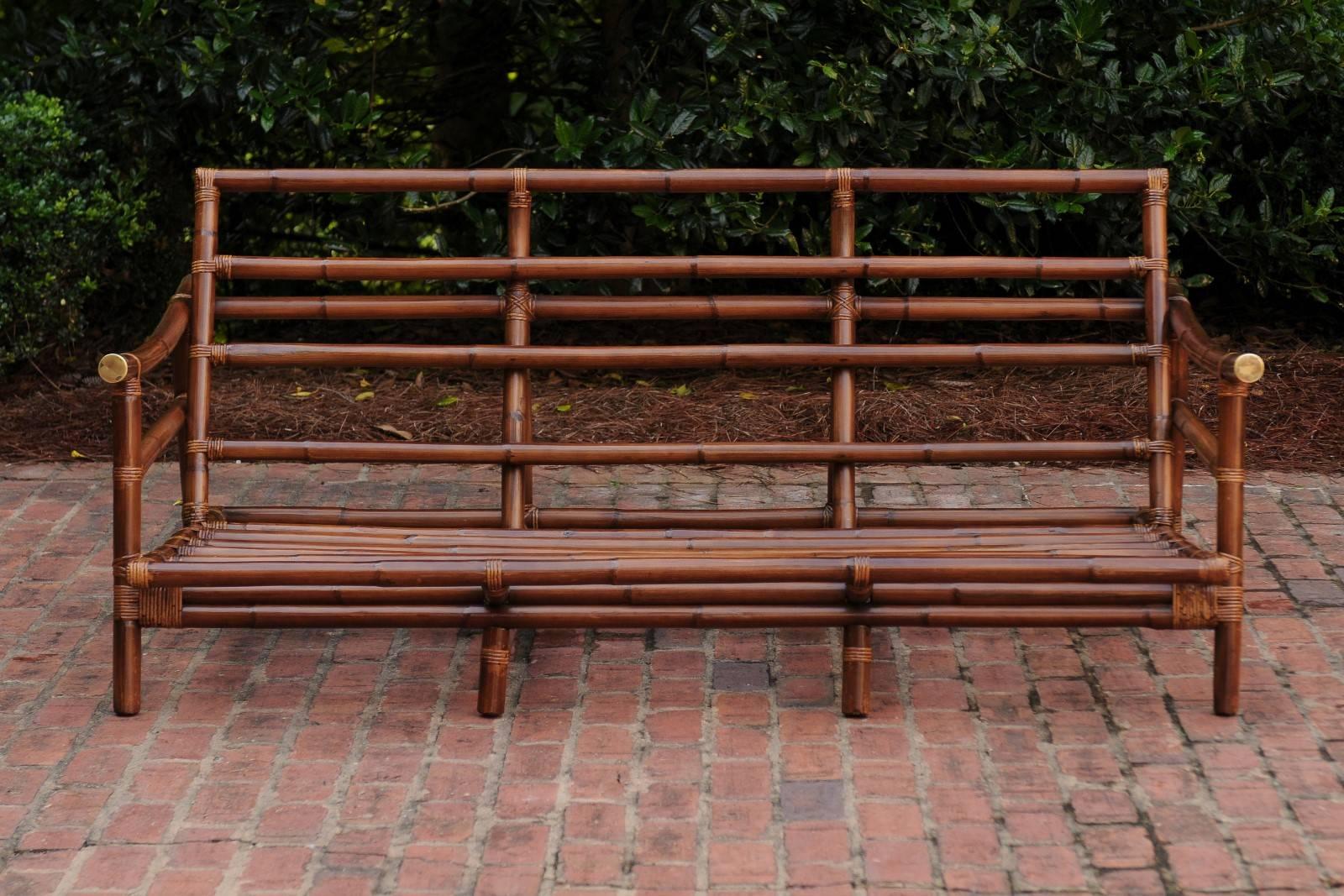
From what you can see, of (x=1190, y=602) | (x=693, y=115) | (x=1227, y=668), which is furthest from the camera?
(x=693, y=115)

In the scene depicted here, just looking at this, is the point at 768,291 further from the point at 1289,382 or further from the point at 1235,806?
the point at 1235,806

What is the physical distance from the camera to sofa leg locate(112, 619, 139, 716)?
3725 millimetres

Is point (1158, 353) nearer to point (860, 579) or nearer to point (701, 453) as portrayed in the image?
point (860, 579)

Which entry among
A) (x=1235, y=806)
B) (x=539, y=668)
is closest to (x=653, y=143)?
(x=539, y=668)

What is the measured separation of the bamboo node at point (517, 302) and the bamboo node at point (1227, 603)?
1.84 m

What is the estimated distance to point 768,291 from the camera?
265 inches

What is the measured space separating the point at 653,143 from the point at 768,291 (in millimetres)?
1101

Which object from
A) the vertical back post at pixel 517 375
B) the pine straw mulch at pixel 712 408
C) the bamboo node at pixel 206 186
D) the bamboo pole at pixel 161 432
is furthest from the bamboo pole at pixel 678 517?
the pine straw mulch at pixel 712 408

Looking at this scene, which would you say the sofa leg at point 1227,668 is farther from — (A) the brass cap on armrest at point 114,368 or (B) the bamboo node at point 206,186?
(B) the bamboo node at point 206,186

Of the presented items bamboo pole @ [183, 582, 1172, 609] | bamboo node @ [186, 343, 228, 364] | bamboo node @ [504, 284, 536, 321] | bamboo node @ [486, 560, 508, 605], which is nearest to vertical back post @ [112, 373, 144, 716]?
bamboo pole @ [183, 582, 1172, 609]

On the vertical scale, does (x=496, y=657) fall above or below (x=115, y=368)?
below

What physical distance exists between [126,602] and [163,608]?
0.33ft

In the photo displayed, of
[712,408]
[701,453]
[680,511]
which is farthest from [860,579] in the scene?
[712,408]

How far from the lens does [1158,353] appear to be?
4.04 meters
